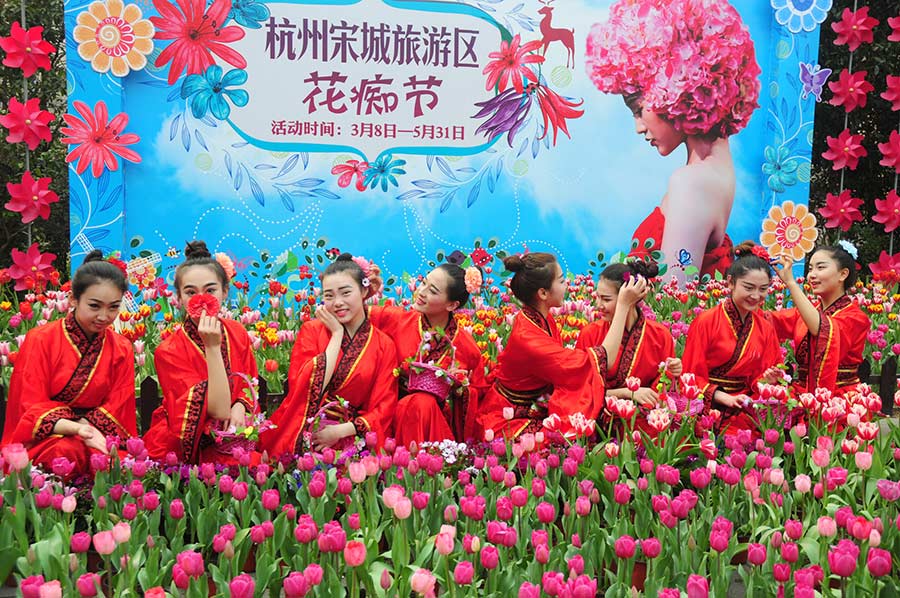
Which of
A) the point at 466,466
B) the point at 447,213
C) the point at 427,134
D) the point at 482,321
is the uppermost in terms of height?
the point at 427,134

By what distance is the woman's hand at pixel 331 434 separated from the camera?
12.2 feet

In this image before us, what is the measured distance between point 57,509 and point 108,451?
0.66 metres

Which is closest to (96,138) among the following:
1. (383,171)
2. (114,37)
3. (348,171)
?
(114,37)

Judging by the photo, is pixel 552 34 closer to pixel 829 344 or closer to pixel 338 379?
pixel 829 344

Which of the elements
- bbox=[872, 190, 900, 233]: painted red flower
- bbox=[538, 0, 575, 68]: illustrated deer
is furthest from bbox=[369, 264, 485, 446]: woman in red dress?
bbox=[872, 190, 900, 233]: painted red flower

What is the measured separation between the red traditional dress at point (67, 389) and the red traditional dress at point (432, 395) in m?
1.18

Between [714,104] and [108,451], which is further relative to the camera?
[714,104]

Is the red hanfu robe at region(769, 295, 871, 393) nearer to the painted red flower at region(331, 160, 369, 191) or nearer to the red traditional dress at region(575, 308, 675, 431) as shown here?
the red traditional dress at region(575, 308, 675, 431)

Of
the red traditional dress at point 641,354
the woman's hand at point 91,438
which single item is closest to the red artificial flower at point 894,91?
the red traditional dress at point 641,354

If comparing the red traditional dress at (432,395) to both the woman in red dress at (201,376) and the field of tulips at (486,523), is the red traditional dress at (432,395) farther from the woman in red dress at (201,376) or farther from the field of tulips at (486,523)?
the woman in red dress at (201,376)

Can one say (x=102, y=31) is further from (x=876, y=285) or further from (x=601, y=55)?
(x=876, y=285)

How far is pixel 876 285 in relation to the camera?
6727 mm

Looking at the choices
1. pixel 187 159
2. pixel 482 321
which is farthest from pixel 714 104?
pixel 187 159

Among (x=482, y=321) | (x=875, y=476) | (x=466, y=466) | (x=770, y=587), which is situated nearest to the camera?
(x=770, y=587)
